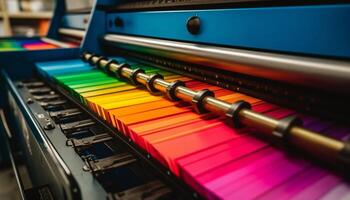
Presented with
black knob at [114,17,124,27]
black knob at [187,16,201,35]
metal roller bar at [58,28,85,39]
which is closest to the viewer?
black knob at [187,16,201,35]

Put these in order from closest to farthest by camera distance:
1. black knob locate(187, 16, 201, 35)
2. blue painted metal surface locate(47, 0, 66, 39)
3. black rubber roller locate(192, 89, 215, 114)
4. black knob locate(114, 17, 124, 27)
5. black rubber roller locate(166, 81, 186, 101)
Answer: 1. black rubber roller locate(192, 89, 215, 114)
2. black rubber roller locate(166, 81, 186, 101)
3. black knob locate(187, 16, 201, 35)
4. black knob locate(114, 17, 124, 27)
5. blue painted metal surface locate(47, 0, 66, 39)

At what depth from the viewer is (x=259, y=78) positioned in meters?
0.92

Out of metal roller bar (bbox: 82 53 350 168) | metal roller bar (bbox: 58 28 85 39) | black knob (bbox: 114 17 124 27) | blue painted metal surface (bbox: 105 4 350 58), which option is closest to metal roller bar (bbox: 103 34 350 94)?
blue painted metal surface (bbox: 105 4 350 58)

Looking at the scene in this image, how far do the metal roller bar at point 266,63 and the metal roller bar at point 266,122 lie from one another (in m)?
0.14

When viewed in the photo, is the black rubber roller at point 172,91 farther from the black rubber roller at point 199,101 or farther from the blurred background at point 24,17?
the blurred background at point 24,17

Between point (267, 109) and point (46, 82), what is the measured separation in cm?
134

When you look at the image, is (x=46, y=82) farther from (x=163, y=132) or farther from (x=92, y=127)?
(x=163, y=132)

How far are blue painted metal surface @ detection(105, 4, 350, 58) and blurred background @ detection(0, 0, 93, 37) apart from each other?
427cm

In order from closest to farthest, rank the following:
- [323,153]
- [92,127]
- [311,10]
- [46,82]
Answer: [323,153] → [311,10] → [92,127] → [46,82]

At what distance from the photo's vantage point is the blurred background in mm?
4789

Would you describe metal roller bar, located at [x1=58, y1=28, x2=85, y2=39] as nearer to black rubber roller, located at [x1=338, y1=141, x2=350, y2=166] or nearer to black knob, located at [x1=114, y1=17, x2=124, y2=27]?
black knob, located at [x1=114, y1=17, x2=124, y2=27]

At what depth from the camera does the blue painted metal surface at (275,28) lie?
28.0 inches

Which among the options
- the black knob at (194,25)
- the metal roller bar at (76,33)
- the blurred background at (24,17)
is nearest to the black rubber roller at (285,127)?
the black knob at (194,25)

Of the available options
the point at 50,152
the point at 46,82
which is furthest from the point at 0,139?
the point at 50,152
